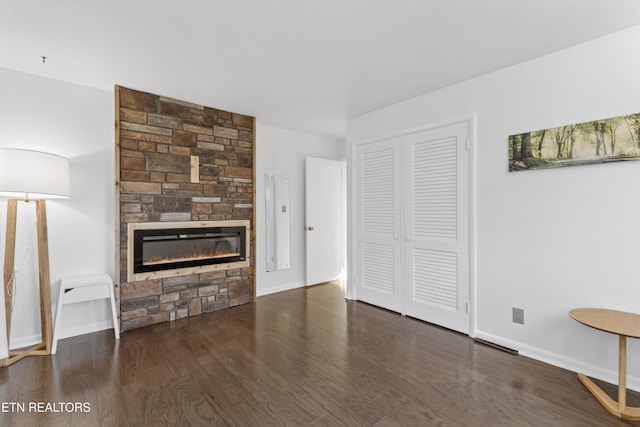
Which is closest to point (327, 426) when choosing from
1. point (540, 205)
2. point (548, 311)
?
→ point (548, 311)

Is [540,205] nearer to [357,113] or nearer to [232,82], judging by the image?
[357,113]

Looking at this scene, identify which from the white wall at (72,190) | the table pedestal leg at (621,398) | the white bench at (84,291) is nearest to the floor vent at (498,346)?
the table pedestal leg at (621,398)

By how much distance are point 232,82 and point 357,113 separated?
168 cm

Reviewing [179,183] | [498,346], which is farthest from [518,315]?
[179,183]

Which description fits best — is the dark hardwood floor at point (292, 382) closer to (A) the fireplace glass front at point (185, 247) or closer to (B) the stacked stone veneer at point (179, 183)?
(B) the stacked stone veneer at point (179, 183)

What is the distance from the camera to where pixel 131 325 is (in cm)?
316

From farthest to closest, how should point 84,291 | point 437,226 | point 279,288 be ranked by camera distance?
point 279,288 → point 437,226 → point 84,291

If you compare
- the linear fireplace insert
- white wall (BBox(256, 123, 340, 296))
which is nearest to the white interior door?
white wall (BBox(256, 123, 340, 296))

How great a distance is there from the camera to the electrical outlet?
2600mm

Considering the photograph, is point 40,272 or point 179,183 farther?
point 179,183

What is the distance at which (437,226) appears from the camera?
10.5 feet

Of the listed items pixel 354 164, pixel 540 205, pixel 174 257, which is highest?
pixel 354 164

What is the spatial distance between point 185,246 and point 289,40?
101 inches

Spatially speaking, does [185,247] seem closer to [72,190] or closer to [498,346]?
[72,190]
